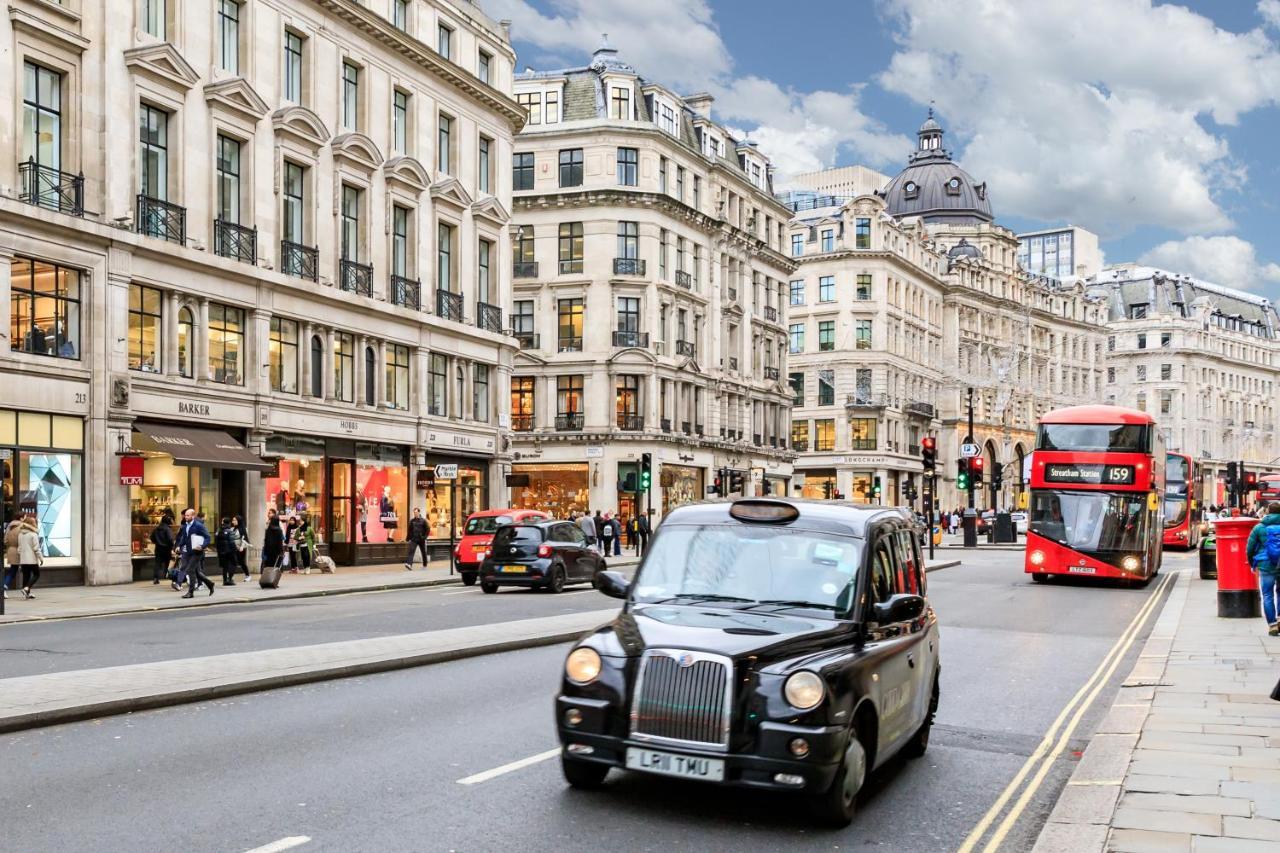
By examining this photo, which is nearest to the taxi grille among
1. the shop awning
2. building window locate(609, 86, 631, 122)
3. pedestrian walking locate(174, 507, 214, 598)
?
pedestrian walking locate(174, 507, 214, 598)

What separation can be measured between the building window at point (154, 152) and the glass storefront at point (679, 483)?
107 ft

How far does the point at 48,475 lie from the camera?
27141 mm

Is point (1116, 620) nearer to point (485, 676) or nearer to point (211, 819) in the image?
point (485, 676)

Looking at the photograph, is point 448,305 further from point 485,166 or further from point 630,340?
point 630,340

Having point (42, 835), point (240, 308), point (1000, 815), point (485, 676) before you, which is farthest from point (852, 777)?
point (240, 308)

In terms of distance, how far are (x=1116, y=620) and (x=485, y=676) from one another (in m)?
12.5

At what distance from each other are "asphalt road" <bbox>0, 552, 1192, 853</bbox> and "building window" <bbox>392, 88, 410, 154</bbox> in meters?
30.2

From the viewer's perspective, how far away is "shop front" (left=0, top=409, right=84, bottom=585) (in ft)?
86.3

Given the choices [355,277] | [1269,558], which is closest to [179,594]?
[355,277]

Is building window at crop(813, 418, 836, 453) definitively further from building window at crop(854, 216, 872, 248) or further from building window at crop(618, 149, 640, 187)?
building window at crop(618, 149, 640, 187)

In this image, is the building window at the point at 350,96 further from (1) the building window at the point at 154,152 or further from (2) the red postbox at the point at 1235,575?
(2) the red postbox at the point at 1235,575

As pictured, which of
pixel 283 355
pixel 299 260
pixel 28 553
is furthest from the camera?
pixel 299 260

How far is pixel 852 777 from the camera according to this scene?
705 cm

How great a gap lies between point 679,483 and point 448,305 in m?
22.3
